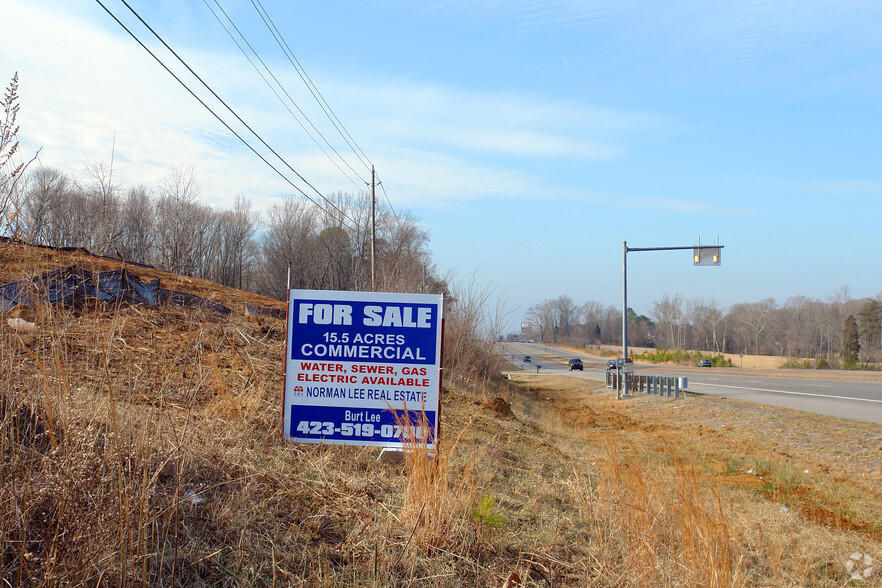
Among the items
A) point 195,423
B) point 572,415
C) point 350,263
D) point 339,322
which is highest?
point 350,263

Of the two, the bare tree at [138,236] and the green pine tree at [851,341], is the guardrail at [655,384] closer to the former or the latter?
the bare tree at [138,236]

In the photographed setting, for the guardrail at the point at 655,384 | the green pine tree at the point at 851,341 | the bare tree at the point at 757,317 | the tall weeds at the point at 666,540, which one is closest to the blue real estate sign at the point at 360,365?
the tall weeds at the point at 666,540

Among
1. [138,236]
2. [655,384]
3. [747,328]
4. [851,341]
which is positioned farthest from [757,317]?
[138,236]

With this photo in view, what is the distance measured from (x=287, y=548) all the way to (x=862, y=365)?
67.5 metres

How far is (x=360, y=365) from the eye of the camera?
6.01 meters

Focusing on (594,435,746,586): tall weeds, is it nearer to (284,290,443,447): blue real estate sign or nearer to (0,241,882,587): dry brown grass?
(0,241,882,587): dry brown grass

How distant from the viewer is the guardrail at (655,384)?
73.3 ft

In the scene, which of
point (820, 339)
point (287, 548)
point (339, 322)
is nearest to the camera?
point (287, 548)

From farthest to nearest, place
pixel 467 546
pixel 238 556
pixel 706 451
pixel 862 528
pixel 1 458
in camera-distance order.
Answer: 1. pixel 706 451
2. pixel 862 528
3. pixel 467 546
4. pixel 238 556
5. pixel 1 458

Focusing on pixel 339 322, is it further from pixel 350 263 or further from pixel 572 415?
pixel 350 263

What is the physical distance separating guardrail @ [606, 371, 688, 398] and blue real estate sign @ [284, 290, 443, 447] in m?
18.4

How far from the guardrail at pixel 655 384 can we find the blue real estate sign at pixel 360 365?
18.4 metres

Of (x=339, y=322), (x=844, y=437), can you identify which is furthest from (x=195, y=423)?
(x=844, y=437)

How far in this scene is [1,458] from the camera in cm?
337
